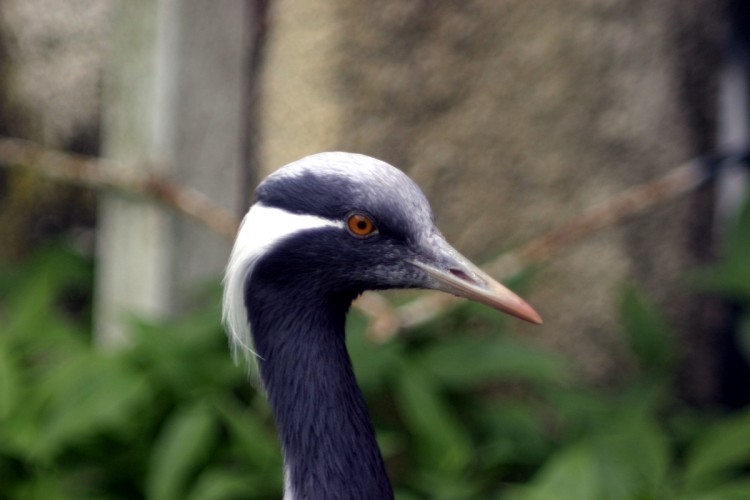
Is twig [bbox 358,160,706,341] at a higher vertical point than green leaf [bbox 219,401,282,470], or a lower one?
higher

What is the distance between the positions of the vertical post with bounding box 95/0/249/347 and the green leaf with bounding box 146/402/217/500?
1.68 ft

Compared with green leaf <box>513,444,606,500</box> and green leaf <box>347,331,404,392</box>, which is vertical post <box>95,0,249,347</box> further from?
green leaf <box>513,444,606,500</box>

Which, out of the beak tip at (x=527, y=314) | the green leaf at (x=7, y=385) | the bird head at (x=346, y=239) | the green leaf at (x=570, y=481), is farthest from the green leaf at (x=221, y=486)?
the beak tip at (x=527, y=314)

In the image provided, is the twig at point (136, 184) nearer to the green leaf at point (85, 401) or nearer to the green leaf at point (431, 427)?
the green leaf at point (85, 401)

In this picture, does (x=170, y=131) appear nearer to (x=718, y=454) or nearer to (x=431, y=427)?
(x=431, y=427)

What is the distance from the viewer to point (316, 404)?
233cm

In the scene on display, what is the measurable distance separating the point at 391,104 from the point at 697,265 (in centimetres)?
119

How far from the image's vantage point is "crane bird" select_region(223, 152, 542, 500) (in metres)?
2.28

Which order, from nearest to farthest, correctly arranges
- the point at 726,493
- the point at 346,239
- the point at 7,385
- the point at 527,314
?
the point at 527,314
the point at 346,239
the point at 726,493
the point at 7,385

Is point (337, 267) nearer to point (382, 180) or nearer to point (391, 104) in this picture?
point (382, 180)

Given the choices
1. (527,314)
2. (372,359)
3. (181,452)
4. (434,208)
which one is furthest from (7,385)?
(527,314)

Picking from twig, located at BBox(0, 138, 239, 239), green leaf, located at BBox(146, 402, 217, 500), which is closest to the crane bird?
green leaf, located at BBox(146, 402, 217, 500)

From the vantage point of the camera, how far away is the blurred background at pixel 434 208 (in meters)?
3.42

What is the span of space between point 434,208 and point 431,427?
71cm
